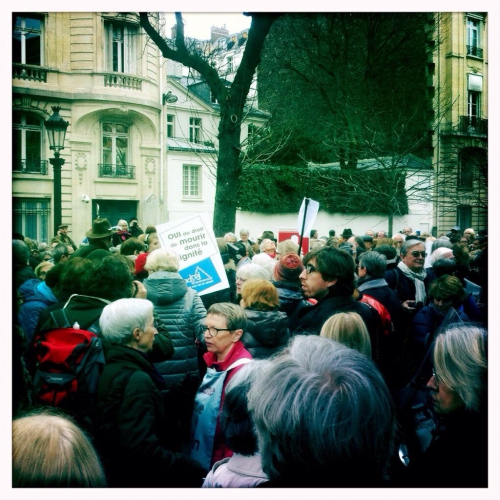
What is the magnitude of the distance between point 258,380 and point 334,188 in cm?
718

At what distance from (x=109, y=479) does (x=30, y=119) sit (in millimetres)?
2333

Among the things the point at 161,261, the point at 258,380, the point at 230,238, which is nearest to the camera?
the point at 258,380

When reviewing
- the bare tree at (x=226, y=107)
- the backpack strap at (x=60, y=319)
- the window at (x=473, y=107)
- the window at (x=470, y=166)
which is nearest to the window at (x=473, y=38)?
the window at (x=473, y=107)

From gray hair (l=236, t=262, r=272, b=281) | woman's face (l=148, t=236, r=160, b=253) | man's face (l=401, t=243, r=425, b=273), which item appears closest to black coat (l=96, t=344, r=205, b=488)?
gray hair (l=236, t=262, r=272, b=281)

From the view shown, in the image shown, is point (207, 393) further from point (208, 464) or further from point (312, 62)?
point (312, 62)

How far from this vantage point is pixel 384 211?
7496 millimetres

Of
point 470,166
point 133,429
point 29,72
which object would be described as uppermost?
point 29,72

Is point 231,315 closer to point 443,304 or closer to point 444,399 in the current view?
point 444,399

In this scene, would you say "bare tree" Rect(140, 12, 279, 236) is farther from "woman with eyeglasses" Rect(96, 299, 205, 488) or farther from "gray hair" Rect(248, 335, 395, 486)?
"gray hair" Rect(248, 335, 395, 486)

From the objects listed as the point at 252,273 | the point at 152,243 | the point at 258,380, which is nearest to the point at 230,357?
the point at 258,380

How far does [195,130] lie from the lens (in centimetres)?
543

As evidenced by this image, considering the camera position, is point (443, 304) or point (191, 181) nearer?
point (443, 304)

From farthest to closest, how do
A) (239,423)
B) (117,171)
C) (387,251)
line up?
(387,251) → (117,171) → (239,423)

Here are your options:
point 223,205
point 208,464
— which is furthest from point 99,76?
point 208,464
